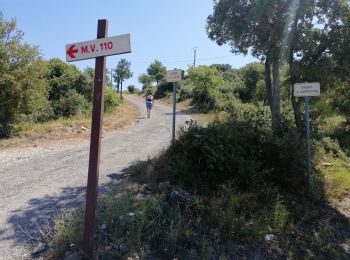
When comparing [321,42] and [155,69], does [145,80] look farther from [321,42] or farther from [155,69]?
[321,42]

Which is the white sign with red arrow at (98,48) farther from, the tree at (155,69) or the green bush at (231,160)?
the tree at (155,69)

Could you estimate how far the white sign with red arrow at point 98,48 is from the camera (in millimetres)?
3664

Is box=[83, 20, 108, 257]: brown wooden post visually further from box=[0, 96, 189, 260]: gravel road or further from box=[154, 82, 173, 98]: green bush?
box=[154, 82, 173, 98]: green bush

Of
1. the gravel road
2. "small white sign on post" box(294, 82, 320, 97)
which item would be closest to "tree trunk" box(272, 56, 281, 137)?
"small white sign on post" box(294, 82, 320, 97)

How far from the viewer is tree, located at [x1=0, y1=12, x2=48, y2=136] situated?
516 inches

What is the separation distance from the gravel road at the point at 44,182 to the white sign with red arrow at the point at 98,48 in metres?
2.59

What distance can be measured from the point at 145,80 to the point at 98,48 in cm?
7154

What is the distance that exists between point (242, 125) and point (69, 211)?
17.7ft

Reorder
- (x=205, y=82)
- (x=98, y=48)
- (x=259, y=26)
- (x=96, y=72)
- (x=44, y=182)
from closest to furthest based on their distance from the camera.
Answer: (x=98, y=48)
(x=96, y=72)
(x=44, y=182)
(x=259, y=26)
(x=205, y=82)

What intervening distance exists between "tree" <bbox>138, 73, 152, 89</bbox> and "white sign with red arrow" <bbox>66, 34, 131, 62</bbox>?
71.0 metres

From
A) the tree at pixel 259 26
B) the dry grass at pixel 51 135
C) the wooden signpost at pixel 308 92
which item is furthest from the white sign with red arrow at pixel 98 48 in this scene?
the dry grass at pixel 51 135

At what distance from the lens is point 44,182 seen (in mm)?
7199

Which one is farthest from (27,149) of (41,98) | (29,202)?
(29,202)

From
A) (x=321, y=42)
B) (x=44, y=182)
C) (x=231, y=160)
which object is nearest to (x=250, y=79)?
(x=321, y=42)
